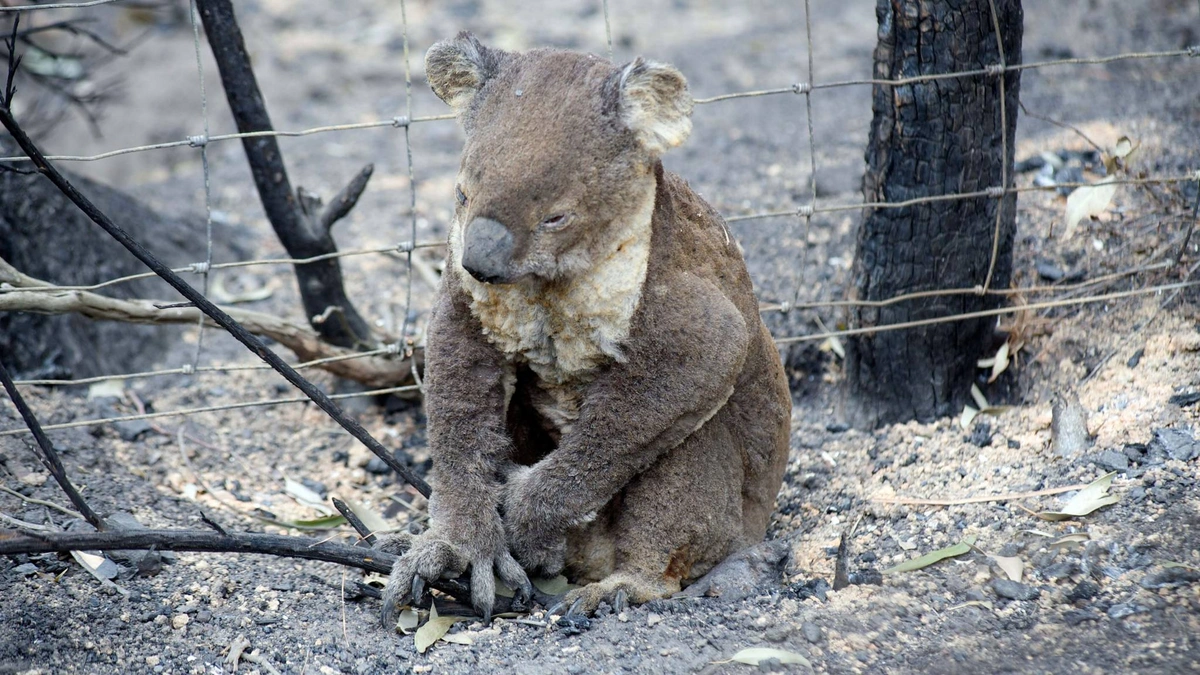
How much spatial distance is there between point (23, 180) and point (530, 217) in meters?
3.36

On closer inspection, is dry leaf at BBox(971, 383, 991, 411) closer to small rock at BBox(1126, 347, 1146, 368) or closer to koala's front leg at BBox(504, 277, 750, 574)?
small rock at BBox(1126, 347, 1146, 368)

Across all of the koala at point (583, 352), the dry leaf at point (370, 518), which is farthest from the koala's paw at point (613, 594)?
the dry leaf at point (370, 518)

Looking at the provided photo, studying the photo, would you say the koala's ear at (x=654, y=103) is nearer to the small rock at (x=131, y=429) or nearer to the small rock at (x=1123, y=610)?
the small rock at (x=1123, y=610)

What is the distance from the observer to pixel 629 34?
949cm

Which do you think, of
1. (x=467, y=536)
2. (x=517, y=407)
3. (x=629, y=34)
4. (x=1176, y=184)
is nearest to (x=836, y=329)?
(x=1176, y=184)

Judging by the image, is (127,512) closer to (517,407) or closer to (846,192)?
(517,407)

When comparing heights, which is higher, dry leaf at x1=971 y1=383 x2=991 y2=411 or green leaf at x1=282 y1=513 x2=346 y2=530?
dry leaf at x1=971 y1=383 x2=991 y2=411

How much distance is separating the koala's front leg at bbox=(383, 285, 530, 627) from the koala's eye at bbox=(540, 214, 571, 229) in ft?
1.42

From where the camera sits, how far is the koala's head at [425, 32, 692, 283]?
242 centimetres

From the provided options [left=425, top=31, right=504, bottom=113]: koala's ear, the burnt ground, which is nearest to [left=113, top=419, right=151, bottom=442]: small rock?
the burnt ground

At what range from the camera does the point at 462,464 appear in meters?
2.90

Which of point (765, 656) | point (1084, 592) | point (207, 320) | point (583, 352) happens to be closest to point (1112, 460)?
point (1084, 592)

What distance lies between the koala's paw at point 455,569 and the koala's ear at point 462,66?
1.20 m

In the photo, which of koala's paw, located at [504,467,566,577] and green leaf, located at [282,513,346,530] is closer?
koala's paw, located at [504,467,566,577]
